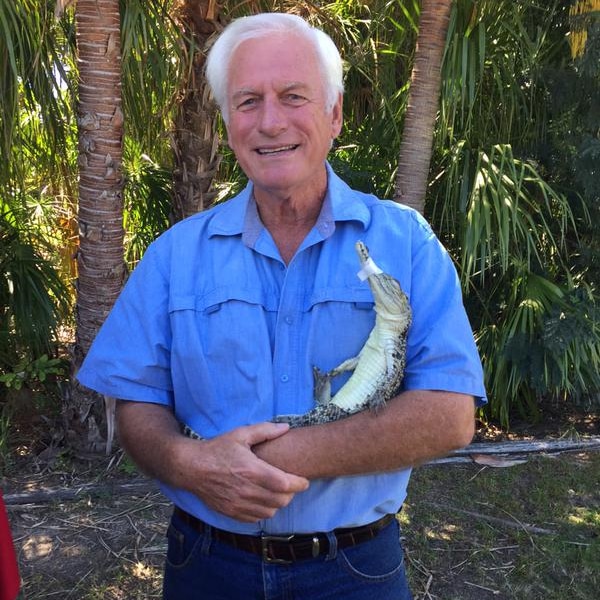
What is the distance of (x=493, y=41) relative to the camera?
433cm

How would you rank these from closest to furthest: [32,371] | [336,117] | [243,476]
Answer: [243,476]
[336,117]
[32,371]

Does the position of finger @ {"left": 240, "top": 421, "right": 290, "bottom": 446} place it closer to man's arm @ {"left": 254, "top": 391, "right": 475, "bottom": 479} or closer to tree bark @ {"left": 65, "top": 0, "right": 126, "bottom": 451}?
man's arm @ {"left": 254, "top": 391, "right": 475, "bottom": 479}

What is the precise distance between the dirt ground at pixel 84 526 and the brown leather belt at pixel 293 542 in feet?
5.97

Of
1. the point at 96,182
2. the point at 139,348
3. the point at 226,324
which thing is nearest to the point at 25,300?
the point at 96,182

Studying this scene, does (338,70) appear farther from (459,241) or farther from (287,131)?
(459,241)

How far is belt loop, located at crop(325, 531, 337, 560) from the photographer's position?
4.78ft

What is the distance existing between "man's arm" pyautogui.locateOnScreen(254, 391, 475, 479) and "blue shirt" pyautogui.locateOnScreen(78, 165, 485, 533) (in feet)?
0.16

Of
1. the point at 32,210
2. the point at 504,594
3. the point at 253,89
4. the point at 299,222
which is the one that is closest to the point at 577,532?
the point at 504,594

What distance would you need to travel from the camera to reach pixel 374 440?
1.34 m

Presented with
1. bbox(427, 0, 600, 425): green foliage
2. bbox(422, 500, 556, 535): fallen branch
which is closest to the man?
bbox(422, 500, 556, 535): fallen branch

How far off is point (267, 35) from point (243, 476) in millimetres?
907

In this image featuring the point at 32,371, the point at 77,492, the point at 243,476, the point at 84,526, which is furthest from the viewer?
the point at 32,371

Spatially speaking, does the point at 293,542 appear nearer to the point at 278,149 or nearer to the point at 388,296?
the point at 388,296

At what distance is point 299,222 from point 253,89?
310 mm
